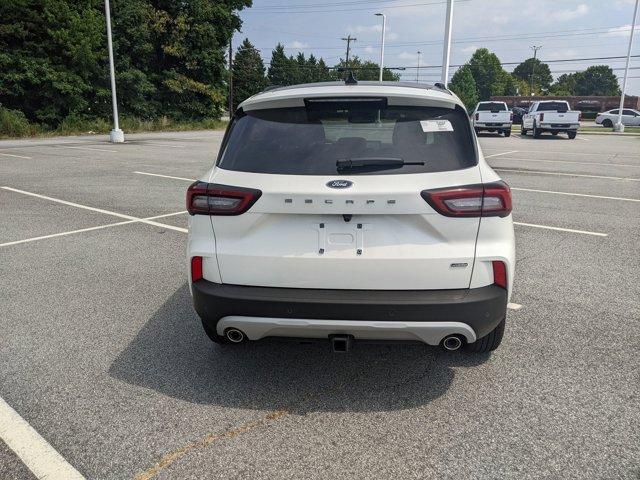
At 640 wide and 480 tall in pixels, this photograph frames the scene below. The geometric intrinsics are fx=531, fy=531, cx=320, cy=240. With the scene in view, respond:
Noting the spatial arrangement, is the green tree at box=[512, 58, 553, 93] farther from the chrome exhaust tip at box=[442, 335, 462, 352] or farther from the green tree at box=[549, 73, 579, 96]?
the chrome exhaust tip at box=[442, 335, 462, 352]

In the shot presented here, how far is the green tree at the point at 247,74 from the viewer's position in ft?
263

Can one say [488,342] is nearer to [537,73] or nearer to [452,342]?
[452,342]

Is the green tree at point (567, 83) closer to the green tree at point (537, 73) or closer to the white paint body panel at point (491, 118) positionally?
the green tree at point (537, 73)

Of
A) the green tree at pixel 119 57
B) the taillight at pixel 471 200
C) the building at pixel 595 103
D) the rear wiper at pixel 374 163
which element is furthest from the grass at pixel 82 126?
the building at pixel 595 103

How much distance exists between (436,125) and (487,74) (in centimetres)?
15473

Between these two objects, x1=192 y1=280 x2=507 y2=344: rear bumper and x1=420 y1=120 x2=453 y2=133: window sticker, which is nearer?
x1=192 y1=280 x2=507 y2=344: rear bumper

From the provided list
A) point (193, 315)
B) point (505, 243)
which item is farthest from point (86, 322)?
point (505, 243)

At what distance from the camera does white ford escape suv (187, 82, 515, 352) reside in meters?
2.72

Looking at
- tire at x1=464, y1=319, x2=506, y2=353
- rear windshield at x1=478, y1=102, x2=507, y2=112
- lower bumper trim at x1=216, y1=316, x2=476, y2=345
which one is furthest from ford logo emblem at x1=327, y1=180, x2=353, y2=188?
rear windshield at x1=478, y1=102, x2=507, y2=112

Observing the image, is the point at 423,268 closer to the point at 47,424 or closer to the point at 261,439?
the point at 261,439

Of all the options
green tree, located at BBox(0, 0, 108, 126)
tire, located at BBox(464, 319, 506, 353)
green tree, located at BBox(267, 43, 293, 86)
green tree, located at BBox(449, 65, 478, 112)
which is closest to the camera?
tire, located at BBox(464, 319, 506, 353)

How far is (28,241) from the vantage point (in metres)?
6.62

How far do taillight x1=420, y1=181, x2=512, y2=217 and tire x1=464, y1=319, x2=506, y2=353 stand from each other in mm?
870

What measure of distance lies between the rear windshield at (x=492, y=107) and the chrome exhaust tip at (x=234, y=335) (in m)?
29.9
